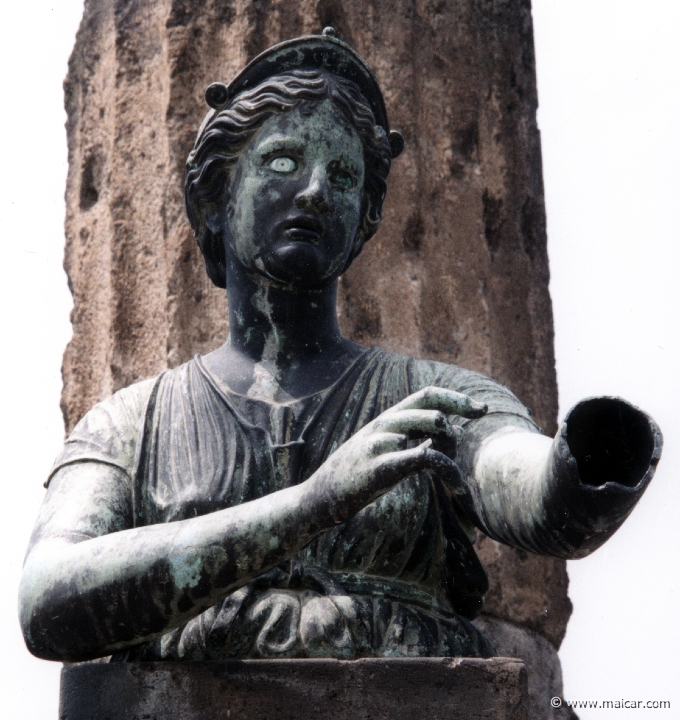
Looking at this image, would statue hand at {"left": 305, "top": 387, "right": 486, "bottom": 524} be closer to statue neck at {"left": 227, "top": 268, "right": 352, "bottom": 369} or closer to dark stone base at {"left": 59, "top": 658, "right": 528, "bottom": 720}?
dark stone base at {"left": 59, "top": 658, "right": 528, "bottom": 720}

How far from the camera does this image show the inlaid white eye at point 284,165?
15.6ft

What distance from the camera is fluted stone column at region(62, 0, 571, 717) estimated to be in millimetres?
6746

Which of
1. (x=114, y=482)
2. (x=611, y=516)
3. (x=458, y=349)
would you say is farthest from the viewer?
(x=458, y=349)

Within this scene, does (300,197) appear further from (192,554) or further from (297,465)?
(192,554)

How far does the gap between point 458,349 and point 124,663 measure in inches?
112

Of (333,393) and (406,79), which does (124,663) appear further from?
(406,79)

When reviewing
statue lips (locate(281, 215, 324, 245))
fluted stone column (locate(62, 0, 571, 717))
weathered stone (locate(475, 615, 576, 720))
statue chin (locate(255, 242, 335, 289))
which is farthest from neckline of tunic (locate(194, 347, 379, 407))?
weathered stone (locate(475, 615, 576, 720))

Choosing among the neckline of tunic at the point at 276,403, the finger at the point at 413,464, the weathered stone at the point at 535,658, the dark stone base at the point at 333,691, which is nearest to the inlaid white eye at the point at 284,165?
the neckline of tunic at the point at 276,403

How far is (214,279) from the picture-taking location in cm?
510

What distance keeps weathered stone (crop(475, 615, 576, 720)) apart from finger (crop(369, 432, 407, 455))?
8.63 ft

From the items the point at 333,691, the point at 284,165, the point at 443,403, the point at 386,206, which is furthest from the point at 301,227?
the point at 386,206

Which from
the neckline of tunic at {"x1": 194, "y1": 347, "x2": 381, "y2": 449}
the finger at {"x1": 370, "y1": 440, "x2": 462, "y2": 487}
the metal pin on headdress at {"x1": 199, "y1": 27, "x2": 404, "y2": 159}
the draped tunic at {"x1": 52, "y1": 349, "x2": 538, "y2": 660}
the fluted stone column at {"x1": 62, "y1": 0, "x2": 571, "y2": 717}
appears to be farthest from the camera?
the fluted stone column at {"x1": 62, "y1": 0, "x2": 571, "y2": 717}

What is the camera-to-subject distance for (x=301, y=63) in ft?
16.1

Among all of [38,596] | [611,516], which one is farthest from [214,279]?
[611,516]
